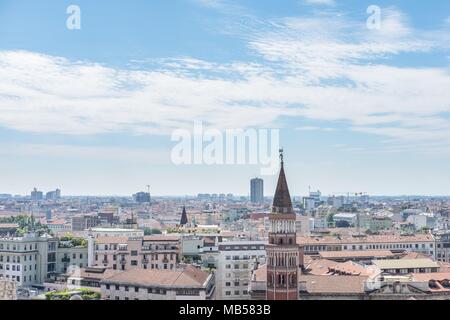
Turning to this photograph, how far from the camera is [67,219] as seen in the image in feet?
58.6

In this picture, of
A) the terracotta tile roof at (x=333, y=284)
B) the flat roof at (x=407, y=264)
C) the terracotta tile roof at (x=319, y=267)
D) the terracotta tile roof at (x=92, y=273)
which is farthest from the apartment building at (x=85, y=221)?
the terracotta tile roof at (x=333, y=284)

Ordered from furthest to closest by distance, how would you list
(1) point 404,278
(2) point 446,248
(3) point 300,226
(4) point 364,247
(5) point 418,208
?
(5) point 418,208, (3) point 300,226, (2) point 446,248, (4) point 364,247, (1) point 404,278

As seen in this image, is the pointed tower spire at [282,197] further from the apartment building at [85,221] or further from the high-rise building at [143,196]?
the apartment building at [85,221]

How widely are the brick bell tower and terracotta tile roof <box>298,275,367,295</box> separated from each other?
5.9 inches

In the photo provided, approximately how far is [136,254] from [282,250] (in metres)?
3.97

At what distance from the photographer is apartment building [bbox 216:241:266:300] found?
26.1 ft

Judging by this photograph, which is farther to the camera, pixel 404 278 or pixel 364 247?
pixel 364 247

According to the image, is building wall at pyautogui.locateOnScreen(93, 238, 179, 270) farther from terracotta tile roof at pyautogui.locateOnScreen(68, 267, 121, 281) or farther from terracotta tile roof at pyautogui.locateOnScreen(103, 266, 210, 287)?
terracotta tile roof at pyautogui.locateOnScreen(103, 266, 210, 287)

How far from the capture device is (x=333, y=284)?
6137mm

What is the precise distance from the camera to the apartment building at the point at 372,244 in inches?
452
